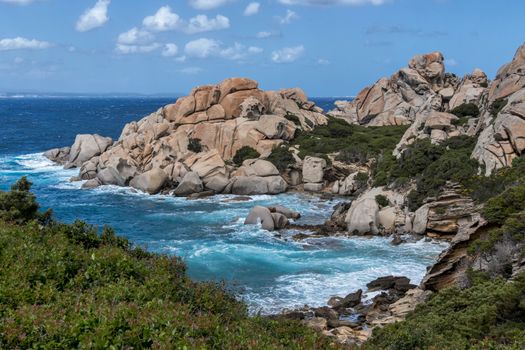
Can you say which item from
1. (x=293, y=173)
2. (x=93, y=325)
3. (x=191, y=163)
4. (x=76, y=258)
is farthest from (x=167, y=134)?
(x=93, y=325)

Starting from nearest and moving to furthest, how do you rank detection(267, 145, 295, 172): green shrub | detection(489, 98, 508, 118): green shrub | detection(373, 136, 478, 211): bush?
detection(373, 136, 478, 211): bush
detection(489, 98, 508, 118): green shrub
detection(267, 145, 295, 172): green shrub

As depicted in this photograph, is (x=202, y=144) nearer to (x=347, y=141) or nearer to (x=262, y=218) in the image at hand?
(x=347, y=141)

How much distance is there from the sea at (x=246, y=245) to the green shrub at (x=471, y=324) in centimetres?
610

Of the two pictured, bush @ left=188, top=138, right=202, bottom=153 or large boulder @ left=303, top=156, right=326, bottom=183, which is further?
bush @ left=188, top=138, right=202, bottom=153

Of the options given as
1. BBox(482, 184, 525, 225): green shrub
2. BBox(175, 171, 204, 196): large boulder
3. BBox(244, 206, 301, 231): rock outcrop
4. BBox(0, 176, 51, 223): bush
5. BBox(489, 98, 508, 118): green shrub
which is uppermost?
BBox(489, 98, 508, 118): green shrub

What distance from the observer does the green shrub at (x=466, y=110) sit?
186ft

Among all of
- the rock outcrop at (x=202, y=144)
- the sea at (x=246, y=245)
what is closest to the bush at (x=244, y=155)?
the rock outcrop at (x=202, y=144)

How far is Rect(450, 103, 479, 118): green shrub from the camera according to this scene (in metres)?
56.5

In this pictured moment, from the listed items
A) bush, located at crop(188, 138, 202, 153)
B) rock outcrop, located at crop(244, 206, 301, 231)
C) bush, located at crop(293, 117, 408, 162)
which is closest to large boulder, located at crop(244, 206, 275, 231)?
rock outcrop, located at crop(244, 206, 301, 231)

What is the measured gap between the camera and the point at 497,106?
45156 mm

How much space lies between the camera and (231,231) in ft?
134

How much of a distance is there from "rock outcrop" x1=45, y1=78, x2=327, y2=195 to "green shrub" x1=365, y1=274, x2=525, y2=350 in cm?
3492

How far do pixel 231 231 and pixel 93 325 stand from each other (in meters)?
31.8

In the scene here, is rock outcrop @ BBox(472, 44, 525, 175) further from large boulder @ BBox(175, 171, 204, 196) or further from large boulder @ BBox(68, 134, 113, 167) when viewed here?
large boulder @ BBox(68, 134, 113, 167)
